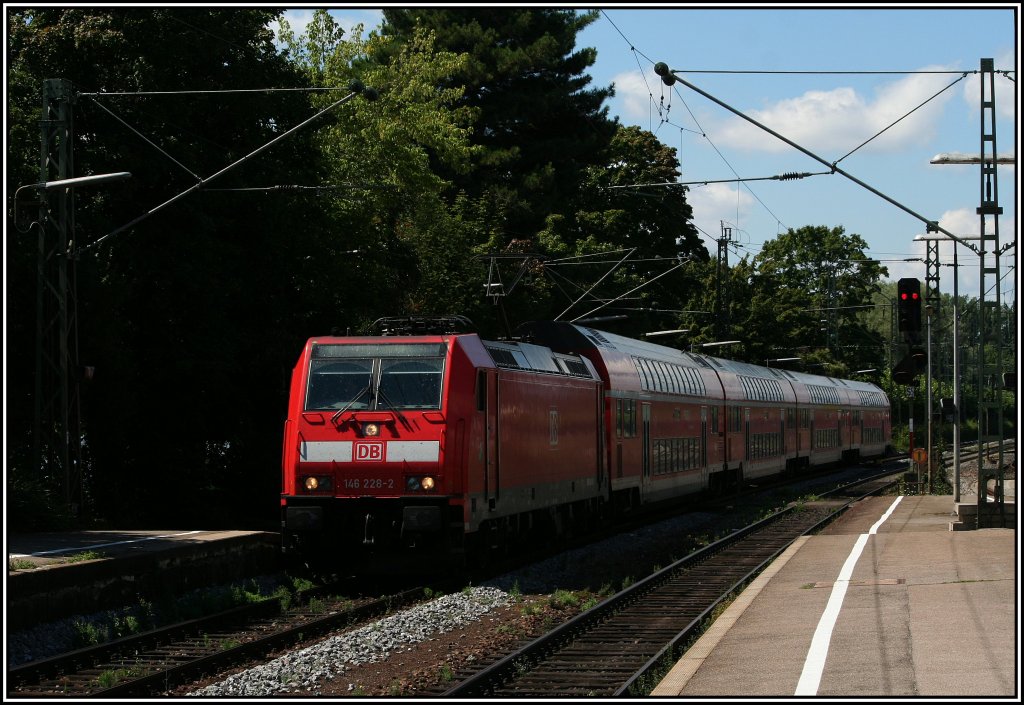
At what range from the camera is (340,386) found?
17.4m

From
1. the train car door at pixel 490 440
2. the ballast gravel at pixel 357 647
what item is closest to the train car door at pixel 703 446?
the train car door at pixel 490 440

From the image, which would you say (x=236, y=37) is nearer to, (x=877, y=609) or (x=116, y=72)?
(x=116, y=72)

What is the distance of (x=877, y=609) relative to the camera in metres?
13.4

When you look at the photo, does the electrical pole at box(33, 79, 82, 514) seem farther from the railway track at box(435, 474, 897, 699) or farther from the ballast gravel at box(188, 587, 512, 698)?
the railway track at box(435, 474, 897, 699)

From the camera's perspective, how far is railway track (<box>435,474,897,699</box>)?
1122cm

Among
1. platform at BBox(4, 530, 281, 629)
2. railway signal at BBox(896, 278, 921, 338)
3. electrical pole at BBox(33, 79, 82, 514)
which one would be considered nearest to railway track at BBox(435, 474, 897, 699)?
platform at BBox(4, 530, 281, 629)

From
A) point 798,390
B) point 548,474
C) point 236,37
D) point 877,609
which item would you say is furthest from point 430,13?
point 877,609

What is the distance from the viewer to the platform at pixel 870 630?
9625mm

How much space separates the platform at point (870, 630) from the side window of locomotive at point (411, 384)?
443 cm

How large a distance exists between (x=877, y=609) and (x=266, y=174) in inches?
775

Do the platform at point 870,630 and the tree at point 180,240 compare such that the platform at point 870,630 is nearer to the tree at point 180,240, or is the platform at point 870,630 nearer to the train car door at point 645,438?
the train car door at point 645,438

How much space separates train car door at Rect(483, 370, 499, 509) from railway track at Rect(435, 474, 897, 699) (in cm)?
231

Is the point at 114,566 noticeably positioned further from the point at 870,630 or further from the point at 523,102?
the point at 523,102

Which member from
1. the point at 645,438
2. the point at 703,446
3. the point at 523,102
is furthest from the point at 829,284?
the point at 645,438
